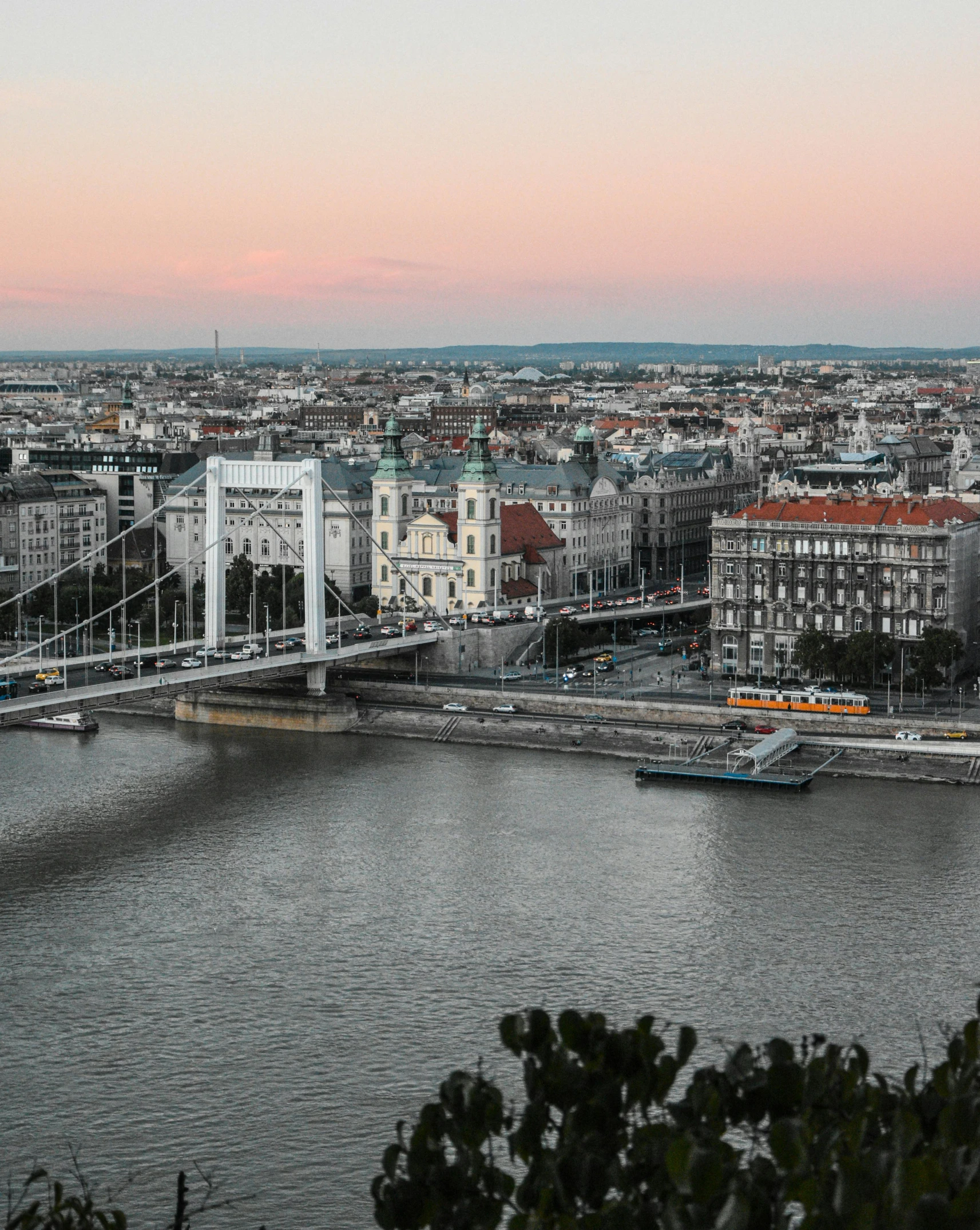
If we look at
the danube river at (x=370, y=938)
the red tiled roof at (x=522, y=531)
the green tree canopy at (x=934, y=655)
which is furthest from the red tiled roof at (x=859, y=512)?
the red tiled roof at (x=522, y=531)

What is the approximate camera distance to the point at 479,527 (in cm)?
3291

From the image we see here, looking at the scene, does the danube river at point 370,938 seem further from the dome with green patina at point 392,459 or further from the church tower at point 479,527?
the dome with green patina at point 392,459

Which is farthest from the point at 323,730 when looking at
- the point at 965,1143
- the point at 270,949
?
the point at 965,1143

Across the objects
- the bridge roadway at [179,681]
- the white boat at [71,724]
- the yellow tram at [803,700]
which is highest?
the bridge roadway at [179,681]

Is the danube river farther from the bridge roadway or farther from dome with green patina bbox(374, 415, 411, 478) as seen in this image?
dome with green patina bbox(374, 415, 411, 478)

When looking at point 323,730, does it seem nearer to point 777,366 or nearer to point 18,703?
point 18,703

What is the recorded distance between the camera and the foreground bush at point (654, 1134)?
4789 millimetres

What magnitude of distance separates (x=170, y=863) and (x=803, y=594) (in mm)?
12567

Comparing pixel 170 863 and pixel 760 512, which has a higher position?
pixel 760 512

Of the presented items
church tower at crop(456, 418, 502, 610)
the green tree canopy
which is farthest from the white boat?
the green tree canopy

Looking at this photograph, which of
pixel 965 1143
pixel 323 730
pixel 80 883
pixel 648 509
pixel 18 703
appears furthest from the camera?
pixel 648 509

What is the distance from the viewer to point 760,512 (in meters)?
28.8

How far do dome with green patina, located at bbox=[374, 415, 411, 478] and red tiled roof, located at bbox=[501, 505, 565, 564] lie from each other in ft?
6.39

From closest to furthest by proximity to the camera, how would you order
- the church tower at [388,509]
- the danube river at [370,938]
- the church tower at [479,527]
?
the danube river at [370,938]
the church tower at [479,527]
the church tower at [388,509]
